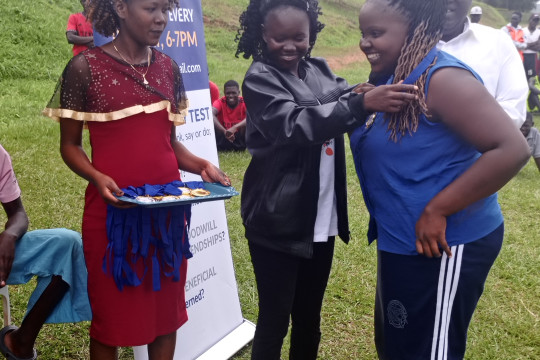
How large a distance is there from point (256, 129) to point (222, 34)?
57.9ft

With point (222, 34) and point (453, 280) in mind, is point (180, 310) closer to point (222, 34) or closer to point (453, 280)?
point (453, 280)

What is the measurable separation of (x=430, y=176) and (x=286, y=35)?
0.77m

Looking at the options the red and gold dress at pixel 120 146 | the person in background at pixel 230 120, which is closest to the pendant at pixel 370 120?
the red and gold dress at pixel 120 146

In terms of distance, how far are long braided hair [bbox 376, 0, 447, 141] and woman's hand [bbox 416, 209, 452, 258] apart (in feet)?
0.88

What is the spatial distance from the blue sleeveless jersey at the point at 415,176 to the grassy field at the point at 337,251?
4.98 feet

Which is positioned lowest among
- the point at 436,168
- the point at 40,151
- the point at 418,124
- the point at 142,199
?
the point at 40,151

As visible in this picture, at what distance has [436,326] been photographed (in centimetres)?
164

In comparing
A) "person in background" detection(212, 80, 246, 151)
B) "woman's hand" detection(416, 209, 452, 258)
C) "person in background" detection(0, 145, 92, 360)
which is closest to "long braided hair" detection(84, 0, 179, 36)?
"person in background" detection(0, 145, 92, 360)

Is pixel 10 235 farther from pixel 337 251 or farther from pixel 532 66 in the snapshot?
pixel 532 66

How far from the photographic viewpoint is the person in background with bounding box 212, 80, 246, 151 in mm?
7184

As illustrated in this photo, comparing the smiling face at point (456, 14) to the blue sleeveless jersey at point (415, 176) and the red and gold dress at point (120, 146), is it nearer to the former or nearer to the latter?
the blue sleeveless jersey at point (415, 176)

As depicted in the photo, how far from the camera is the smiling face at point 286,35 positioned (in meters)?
1.92

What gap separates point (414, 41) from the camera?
160 cm

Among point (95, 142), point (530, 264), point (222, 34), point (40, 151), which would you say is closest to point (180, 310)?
point (95, 142)
